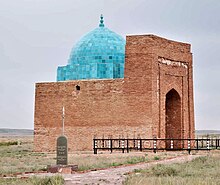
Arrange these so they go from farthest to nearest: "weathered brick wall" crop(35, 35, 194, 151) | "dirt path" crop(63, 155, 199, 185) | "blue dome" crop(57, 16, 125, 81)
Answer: "blue dome" crop(57, 16, 125, 81) < "weathered brick wall" crop(35, 35, 194, 151) < "dirt path" crop(63, 155, 199, 185)

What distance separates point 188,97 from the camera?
1104 inches

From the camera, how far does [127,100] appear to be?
81.8 ft

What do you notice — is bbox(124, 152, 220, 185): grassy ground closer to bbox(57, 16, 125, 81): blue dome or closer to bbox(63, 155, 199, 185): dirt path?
bbox(63, 155, 199, 185): dirt path

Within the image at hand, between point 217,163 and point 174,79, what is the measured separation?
11904 millimetres

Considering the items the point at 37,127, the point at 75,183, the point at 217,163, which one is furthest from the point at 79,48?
the point at 75,183

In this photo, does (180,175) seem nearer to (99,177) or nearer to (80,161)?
(99,177)

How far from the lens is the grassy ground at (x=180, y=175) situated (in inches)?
410

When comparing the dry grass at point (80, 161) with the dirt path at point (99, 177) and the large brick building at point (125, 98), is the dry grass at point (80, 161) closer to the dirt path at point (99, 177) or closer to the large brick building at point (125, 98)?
the dirt path at point (99, 177)

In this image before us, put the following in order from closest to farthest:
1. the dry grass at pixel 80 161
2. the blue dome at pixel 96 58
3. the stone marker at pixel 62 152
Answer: the stone marker at pixel 62 152 → the dry grass at pixel 80 161 → the blue dome at pixel 96 58

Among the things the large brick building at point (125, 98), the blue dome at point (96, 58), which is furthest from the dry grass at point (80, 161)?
the blue dome at point (96, 58)

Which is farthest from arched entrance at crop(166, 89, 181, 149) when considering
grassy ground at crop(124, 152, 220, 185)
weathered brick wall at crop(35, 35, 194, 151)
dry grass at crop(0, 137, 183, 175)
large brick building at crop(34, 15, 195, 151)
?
grassy ground at crop(124, 152, 220, 185)

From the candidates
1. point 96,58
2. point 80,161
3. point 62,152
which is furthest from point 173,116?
point 62,152

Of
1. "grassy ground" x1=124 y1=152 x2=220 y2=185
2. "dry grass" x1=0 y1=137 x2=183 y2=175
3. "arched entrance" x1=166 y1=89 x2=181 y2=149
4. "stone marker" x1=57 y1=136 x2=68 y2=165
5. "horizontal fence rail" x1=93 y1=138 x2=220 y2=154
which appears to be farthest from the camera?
"arched entrance" x1=166 y1=89 x2=181 y2=149

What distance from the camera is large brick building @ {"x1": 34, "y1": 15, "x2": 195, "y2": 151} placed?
81.5ft
